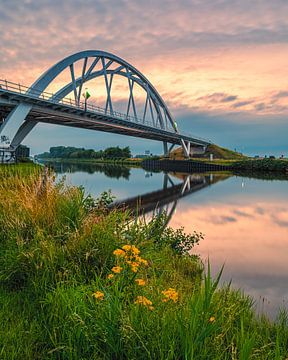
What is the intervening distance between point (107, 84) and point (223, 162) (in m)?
31.8

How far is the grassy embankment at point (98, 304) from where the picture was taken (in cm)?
254

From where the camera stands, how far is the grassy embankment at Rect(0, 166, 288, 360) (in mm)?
2541

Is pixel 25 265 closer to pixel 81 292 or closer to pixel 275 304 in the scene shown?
pixel 81 292

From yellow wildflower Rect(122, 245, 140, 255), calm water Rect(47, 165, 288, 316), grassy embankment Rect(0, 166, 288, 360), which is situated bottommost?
calm water Rect(47, 165, 288, 316)

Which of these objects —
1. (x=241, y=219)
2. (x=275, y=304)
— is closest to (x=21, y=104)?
(x=241, y=219)

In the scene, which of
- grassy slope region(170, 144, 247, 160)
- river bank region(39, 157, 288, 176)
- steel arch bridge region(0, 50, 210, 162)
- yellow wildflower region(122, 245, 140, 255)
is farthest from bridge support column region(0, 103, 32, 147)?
grassy slope region(170, 144, 247, 160)

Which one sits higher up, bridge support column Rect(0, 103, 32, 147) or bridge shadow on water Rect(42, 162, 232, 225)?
bridge support column Rect(0, 103, 32, 147)

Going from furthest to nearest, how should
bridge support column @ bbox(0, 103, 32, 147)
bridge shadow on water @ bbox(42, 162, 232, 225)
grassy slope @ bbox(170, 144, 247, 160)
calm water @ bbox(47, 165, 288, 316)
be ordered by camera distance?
grassy slope @ bbox(170, 144, 247, 160)
bridge support column @ bbox(0, 103, 32, 147)
bridge shadow on water @ bbox(42, 162, 232, 225)
calm water @ bbox(47, 165, 288, 316)

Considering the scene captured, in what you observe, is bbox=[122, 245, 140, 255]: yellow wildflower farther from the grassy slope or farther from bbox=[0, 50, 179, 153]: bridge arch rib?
the grassy slope

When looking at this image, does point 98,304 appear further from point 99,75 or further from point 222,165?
point 222,165

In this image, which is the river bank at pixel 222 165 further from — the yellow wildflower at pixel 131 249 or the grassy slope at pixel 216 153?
the yellow wildflower at pixel 131 249

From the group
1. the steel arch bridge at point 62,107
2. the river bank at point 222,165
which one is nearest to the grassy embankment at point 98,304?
the steel arch bridge at point 62,107

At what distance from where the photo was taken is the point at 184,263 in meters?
7.21

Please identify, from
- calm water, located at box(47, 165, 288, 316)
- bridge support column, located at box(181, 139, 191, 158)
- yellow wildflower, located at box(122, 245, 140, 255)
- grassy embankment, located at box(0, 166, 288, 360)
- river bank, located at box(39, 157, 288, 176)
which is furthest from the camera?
bridge support column, located at box(181, 139, 191, 158)
